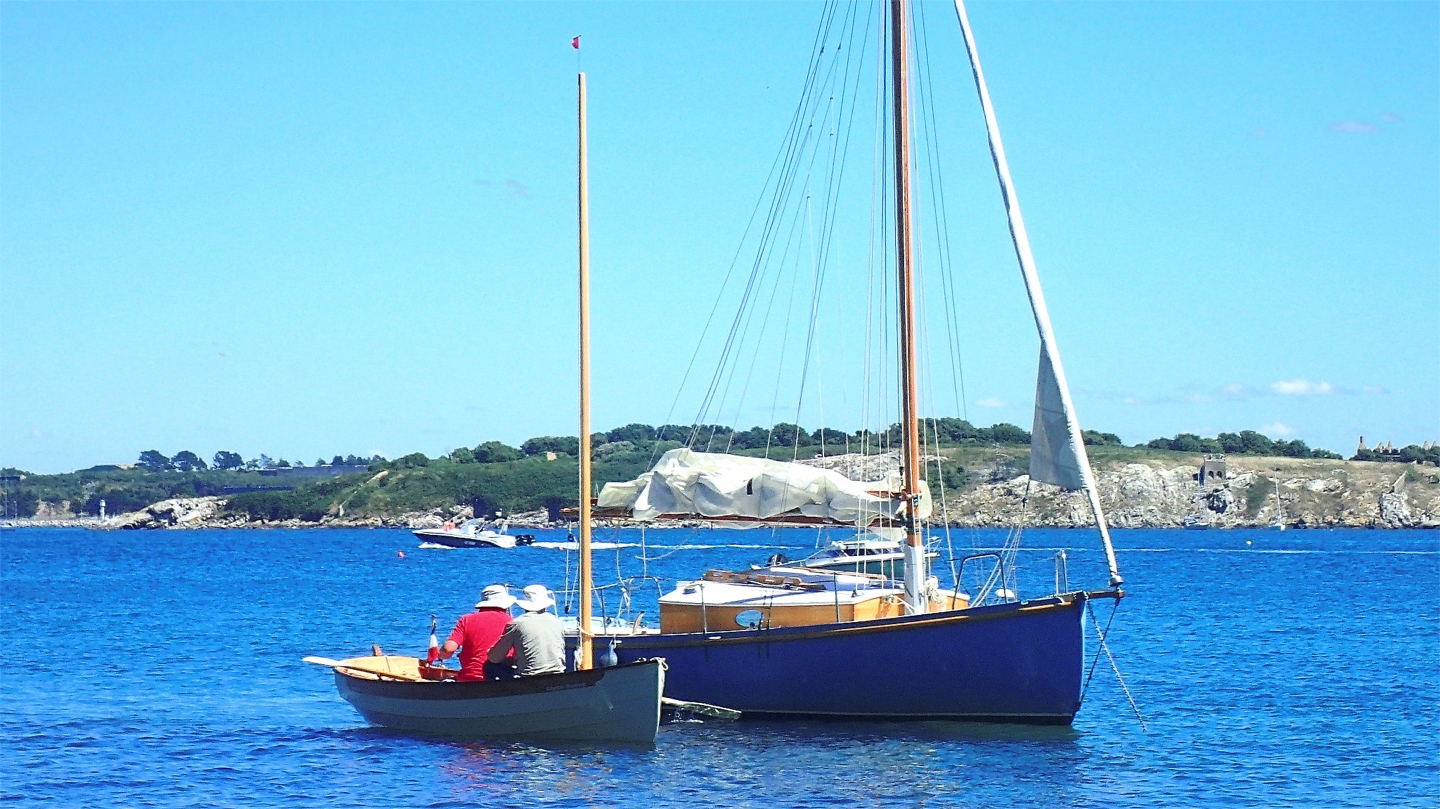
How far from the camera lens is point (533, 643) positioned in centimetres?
2284

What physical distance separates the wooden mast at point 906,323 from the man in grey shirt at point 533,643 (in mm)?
5905

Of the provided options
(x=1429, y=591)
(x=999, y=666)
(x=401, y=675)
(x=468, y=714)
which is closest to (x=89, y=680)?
(x=401, y=675)

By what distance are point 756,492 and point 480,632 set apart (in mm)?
5919

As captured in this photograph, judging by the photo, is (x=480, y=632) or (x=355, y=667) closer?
(x=480, y=632)

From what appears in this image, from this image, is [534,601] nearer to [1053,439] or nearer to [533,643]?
[533,643]

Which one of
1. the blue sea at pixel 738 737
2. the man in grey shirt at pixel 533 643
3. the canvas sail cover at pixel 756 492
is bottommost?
the blue sea at pixel 738 737

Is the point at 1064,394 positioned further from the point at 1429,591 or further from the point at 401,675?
the point at 1429,591

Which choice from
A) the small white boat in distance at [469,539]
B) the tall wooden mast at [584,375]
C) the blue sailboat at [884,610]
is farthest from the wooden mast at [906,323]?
the small white boat in distance at [469,539]

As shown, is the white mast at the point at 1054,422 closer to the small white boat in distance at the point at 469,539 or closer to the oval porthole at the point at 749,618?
the oval porthole at the point at 749,618

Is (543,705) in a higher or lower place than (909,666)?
lower

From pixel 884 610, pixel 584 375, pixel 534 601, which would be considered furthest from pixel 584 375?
pixel 884 610

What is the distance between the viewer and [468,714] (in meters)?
23.6

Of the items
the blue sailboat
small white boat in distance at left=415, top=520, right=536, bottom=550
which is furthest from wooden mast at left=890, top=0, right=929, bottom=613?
small white boat in distance at left=415, top=520, right=536, bottom=550

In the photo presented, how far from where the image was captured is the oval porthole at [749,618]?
26047mm
